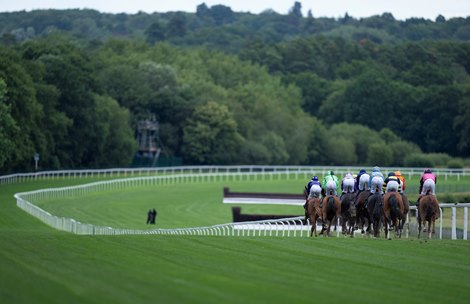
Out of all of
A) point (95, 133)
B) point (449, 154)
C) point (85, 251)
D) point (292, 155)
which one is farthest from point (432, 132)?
point (85, 251)

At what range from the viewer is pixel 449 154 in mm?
107750

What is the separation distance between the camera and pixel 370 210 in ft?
92.4

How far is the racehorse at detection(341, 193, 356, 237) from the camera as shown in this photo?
29234 millimetres

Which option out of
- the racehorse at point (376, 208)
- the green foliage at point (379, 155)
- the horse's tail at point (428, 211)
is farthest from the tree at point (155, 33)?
the horse's tail at point (428, 211)

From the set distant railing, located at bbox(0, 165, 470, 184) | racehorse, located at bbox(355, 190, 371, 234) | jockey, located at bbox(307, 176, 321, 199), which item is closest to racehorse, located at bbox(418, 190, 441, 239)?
racehorse, located at bbox(355, 190, 371, 234)

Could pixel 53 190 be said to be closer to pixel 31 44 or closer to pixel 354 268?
pixel 31 44

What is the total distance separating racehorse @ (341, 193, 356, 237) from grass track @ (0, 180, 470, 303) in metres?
3.33

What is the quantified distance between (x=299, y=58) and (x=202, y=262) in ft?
432

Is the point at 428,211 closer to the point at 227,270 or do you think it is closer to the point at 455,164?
the point at 227,270

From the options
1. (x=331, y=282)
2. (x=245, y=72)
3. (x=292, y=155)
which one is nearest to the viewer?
(x=331, y=282)

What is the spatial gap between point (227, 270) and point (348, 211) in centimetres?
1147

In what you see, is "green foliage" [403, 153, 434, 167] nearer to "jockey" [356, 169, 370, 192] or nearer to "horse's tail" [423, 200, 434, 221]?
"jockey" [356, 169, 370, 192]

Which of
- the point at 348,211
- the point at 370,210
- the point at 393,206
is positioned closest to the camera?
the point at 393,206

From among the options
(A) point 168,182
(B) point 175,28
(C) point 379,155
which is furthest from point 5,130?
(B) point 175,28
